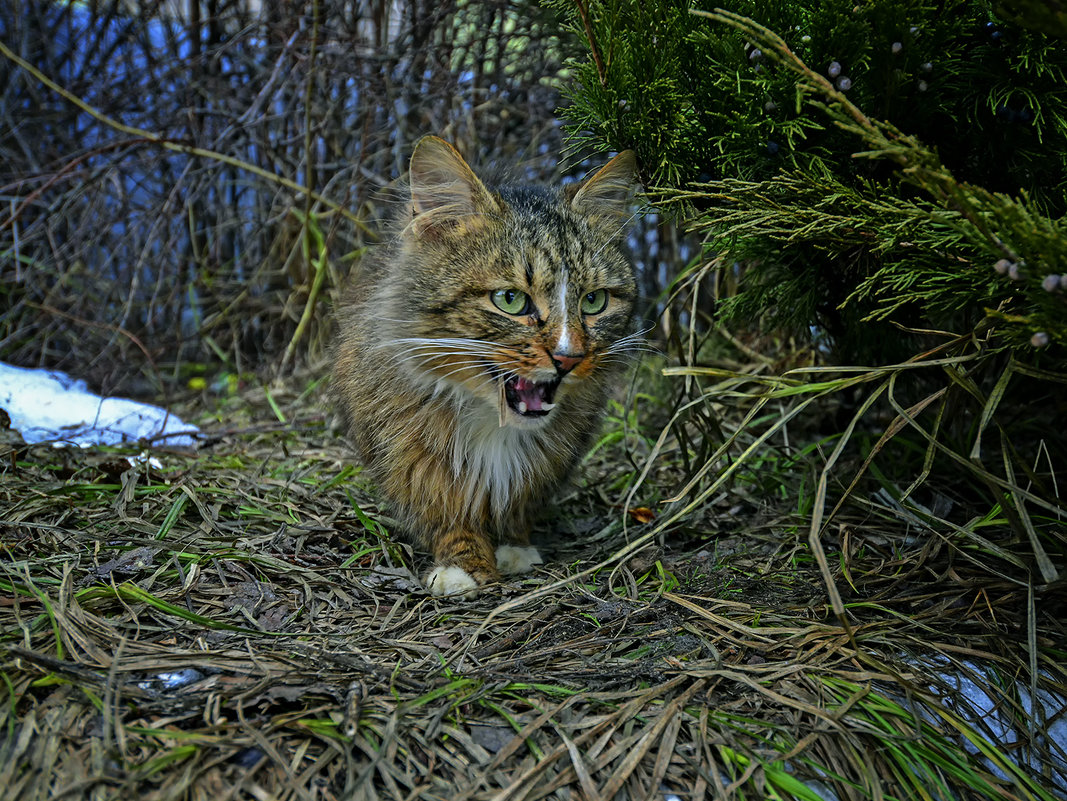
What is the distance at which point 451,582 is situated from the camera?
2.38 meters

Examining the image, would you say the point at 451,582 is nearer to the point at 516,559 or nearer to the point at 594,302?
the point at 516,559

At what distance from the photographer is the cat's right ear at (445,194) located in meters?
2.43

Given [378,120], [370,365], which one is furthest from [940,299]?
[378,120]

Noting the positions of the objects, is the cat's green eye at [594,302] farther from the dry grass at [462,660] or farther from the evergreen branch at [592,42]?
the dry grass at [462,660]

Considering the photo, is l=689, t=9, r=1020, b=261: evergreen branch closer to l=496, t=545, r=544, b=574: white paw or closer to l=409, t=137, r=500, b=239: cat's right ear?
l=409, t=137, r=500, b=239: cat's right ear

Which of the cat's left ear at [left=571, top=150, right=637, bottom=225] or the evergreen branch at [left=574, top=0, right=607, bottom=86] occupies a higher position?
the evergreen branch at [left=574, top=0, right=607, bottom=86]

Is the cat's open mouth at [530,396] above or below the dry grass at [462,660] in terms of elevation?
above

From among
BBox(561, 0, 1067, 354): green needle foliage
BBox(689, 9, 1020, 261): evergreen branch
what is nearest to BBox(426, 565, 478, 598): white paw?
BBox(561, 0, 1067, 354): green needle foliage

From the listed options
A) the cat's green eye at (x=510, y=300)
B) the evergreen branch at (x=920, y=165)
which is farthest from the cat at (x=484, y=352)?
the evergreen branch at (x=920, y=165)

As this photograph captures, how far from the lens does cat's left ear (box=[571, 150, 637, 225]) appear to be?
2533 millimetres

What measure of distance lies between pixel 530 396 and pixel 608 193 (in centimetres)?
83

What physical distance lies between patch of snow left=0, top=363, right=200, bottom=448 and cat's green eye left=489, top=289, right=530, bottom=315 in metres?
1.69

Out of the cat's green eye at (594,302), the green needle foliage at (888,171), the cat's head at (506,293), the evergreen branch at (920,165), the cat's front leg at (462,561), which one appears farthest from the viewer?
the cat's green eye at (594,302)

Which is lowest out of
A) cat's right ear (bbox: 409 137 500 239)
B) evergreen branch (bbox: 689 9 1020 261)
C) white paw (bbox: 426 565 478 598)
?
white paw (bbox: 426 565 478 598)
